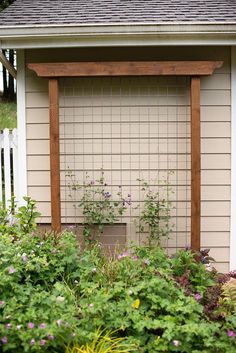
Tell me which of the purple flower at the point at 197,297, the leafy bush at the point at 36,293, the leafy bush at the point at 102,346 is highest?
the leafy bush at the point at 36,293

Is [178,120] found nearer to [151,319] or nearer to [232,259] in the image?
[232,259]

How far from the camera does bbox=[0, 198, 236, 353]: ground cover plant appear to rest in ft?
10.5

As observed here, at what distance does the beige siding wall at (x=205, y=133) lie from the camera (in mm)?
5277

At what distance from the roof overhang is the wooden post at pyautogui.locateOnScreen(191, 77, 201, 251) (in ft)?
1.40

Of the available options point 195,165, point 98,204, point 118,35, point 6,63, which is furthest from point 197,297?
point 6,63

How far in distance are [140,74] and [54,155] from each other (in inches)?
45.5

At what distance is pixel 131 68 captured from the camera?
490 centimetres

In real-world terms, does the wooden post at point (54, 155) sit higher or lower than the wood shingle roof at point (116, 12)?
lower

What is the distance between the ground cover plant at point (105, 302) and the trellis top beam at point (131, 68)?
165 cm

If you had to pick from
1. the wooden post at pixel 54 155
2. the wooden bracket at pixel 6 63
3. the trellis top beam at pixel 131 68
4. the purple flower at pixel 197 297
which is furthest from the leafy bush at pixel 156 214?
the wooden bracket at pixel 6 63

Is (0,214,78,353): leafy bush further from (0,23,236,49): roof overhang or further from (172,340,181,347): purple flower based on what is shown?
(0,23,236,49): roof overhang

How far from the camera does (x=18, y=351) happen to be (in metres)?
3.20

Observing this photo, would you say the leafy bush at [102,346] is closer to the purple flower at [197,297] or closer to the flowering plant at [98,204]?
the purple flower at [197,297]

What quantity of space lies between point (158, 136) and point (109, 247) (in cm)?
129
